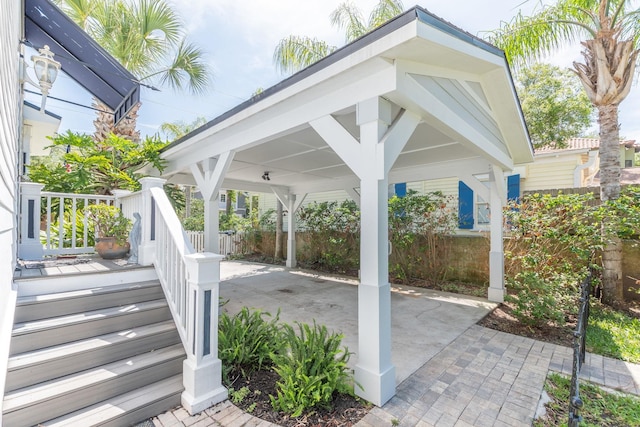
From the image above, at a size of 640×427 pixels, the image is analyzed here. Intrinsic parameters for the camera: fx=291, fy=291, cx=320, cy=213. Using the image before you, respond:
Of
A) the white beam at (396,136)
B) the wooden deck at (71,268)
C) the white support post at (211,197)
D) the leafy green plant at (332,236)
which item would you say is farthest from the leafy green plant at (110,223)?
the leafy green plant at (332,236)

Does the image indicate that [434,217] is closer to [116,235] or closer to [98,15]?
[116,235]

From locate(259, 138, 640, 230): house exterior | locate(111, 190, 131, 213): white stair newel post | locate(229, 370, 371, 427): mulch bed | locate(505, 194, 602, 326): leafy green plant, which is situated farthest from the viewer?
locate(259, 138, 640, 230): house exterior

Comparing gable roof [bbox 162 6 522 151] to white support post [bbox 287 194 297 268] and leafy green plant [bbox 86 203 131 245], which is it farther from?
white support post [bbox 287 194 297 268]

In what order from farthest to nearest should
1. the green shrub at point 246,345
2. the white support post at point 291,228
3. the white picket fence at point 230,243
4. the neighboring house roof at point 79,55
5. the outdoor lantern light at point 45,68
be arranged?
the white picket fence at point 230,243
the white support post at point 291,228
the neighboring house roof at point 79,55
the outdoor lantern light at point 45,68
the green shrub at point 246,345

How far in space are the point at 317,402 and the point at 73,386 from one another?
190cm

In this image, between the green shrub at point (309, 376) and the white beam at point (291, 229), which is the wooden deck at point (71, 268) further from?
the white beam at point (291, 229)

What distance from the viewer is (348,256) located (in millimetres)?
9125

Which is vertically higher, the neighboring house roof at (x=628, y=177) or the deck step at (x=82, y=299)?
the neighboring house roof at (x=628, y=177)

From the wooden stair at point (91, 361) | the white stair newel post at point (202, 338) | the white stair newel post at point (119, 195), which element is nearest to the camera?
the wooden stair at point (91, 361)

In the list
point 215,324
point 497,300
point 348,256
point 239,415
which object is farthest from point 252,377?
point 348,256

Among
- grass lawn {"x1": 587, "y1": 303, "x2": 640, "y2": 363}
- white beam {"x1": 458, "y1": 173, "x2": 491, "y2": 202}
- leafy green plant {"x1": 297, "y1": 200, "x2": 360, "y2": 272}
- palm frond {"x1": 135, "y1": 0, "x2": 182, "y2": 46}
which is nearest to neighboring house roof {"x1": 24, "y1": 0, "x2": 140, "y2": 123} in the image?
palm frond {"x1": 135, "y1": 0, "x2": 182, "y2": 46}

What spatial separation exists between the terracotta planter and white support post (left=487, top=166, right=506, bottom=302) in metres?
6.41

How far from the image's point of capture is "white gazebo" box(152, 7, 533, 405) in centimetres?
255

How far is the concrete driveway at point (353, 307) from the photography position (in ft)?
12.3
